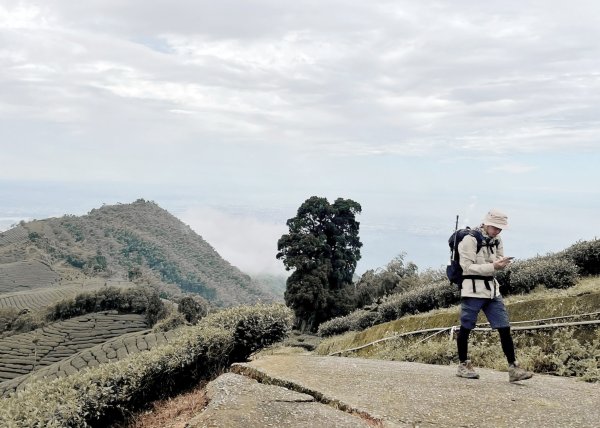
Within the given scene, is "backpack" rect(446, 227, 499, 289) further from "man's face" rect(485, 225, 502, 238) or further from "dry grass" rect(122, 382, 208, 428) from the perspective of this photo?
"dry grass" rect(122, 382, 208, 428)

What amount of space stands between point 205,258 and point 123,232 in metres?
30.1

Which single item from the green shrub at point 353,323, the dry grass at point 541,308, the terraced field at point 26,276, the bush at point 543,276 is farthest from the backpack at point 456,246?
the terraced field at point 26,276

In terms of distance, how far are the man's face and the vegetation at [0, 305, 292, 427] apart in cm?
375

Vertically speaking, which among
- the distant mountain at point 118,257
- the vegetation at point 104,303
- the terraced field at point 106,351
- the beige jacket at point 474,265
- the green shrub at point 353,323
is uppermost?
the distant mountain at point 118,257

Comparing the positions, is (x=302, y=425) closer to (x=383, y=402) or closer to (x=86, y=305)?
(x=383, y=402)

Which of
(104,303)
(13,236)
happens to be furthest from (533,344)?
(13,236)

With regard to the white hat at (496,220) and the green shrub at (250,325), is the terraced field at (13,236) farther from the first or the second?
the white hat at (496,220)

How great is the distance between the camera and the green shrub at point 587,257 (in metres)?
13.8

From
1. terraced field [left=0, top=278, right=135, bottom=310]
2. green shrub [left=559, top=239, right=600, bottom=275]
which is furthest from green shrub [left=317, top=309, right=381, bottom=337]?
terraced field [left=0, top=278, right=135, bottom=310]

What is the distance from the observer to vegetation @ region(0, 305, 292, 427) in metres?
6.25

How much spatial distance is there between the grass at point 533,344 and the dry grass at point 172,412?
14.8 feet

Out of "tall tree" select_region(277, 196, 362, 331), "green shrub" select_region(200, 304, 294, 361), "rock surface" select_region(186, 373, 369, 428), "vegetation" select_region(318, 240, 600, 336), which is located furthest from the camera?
"tall tree" select_region(277, 196, 362, 331)

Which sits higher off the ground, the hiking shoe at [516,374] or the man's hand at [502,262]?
the man's hand at [502,262]

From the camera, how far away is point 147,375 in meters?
7.16
